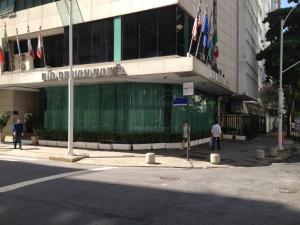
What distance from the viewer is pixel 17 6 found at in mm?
30156

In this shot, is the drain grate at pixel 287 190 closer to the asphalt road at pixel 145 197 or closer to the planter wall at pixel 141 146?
the asphalt road at pixel 145 197

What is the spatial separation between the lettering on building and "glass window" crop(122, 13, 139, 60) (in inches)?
47.9

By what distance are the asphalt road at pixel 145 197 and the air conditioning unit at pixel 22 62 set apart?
1517 centimetres

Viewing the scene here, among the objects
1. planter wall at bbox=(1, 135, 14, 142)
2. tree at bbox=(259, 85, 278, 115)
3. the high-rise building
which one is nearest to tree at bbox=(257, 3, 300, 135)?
tree at bbox=(259, 85, 278, 115)

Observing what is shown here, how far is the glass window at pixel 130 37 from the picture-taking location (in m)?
22.9

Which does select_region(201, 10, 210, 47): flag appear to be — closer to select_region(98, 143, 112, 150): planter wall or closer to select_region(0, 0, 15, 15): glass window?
select_region(98, 143, 112, 150): planter wall

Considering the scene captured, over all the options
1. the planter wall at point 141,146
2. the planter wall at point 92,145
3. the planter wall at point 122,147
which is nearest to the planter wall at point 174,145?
the planter wall at point 141,146

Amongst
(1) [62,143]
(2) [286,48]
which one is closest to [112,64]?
(1) [62,143]

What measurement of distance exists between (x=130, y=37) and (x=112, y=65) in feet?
6.09

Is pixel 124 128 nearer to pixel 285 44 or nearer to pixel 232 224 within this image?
pixel 232 224

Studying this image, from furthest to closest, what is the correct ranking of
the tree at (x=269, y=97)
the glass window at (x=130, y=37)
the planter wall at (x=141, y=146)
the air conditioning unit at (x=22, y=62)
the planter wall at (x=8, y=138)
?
the tree at (x=269, y=97) < the planter wall at (x=8, y=138) < the air conditioning unit at (x=22, y=62) < the planter wall at (x=141, y=146) < the glass window at (x=130, y=37)

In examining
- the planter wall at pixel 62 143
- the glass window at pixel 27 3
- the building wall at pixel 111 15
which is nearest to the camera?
the building wall at pixel 111 15

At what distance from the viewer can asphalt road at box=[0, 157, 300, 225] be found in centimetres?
830

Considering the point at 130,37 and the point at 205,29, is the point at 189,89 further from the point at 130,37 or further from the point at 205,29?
the point at 130,37
